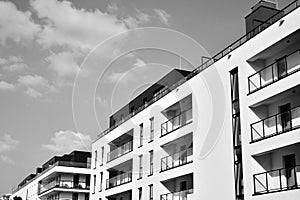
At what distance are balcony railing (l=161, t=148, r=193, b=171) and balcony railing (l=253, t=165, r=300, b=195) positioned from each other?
837 cm

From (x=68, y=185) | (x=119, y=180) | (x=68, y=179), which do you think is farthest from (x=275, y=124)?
(x=68, y=179)

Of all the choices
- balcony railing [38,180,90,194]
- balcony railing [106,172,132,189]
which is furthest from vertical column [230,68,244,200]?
balcony railing [38,180,90,194]

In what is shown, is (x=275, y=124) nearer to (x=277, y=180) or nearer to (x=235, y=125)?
(x=235, y=125)

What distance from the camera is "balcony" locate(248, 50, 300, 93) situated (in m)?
23.8

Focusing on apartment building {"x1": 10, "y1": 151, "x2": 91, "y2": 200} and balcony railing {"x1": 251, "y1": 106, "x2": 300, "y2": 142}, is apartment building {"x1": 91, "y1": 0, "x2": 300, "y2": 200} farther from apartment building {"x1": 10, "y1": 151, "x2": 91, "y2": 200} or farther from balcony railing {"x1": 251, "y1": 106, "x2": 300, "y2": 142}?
apartment building {"x1": 10, "y1": 151, "x2": 91, "y2": 200}

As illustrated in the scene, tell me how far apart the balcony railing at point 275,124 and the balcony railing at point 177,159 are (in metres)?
7.87

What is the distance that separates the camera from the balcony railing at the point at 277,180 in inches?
877

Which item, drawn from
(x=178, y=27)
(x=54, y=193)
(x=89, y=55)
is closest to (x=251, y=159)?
(x=178, y=27)

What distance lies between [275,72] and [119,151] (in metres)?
25.1

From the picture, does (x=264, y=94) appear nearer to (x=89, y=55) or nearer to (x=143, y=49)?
(x=143, y=49)

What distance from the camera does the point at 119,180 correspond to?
45.8m

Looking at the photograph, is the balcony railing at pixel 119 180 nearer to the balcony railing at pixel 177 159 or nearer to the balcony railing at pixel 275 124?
the balcony railing at pixel 177 159

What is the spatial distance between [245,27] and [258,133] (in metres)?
8.23

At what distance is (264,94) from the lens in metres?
24.9
